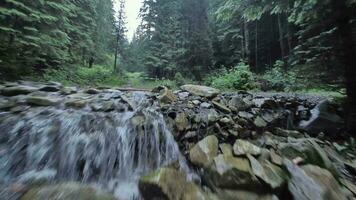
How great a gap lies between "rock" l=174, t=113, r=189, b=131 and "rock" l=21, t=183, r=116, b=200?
212cm

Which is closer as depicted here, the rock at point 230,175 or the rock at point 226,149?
the rock at point 230,175

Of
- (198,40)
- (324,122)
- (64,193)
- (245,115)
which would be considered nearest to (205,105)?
(245,115)

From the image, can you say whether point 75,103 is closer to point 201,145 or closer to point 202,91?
point 201,145

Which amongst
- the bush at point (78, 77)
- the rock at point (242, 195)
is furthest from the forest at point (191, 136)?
the bush at point (78, 77)

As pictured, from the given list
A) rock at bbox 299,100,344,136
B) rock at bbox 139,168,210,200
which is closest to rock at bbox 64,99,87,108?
rock at bbox 139,168,210,200

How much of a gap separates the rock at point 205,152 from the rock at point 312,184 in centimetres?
100

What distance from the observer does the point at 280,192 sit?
2.95 m

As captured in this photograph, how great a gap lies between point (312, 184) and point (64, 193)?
273 cm

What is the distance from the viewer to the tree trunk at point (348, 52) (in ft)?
15.2

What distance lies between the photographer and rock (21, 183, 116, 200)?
2418 millimetres

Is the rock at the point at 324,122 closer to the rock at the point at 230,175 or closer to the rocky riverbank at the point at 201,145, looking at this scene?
the rocky riverbank at the point at 201,145

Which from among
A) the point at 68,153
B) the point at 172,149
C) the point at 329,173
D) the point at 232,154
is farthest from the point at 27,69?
the point at 329,173

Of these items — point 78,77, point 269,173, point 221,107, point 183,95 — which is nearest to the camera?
point 269,173

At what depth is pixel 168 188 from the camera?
2.76 meters
